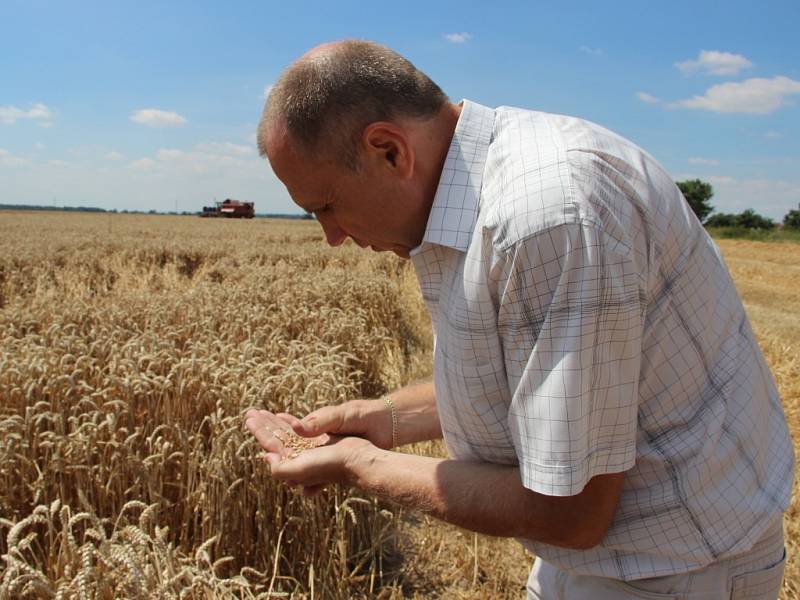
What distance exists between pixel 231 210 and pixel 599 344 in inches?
2846

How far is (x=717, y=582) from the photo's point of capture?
129 cm

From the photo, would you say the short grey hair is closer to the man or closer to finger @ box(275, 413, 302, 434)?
the man

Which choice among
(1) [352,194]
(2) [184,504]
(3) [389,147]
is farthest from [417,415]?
(2) [184,504]

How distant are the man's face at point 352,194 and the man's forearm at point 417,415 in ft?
2.14

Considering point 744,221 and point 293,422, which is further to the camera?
point 744,221

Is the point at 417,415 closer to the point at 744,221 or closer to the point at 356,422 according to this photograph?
the point at 356,422

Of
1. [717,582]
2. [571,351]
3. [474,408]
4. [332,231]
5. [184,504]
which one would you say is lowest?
[184,504]

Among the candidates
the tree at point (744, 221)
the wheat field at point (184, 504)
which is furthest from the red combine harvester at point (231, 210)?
the wheat field at point (184, 504)

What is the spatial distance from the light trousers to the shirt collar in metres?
0.83

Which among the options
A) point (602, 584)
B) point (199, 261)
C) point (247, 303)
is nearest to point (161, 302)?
point (247, 303)

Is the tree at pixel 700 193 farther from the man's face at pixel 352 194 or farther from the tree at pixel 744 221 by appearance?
the man's face at pixel 352 194

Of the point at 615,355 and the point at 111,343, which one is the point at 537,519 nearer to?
the point at 615,355

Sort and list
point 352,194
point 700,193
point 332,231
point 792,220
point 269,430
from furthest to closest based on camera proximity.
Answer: point 700,193 < point 792,220 < point 269,430 < point 332,231 < point 352,194

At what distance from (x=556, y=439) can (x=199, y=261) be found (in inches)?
611
